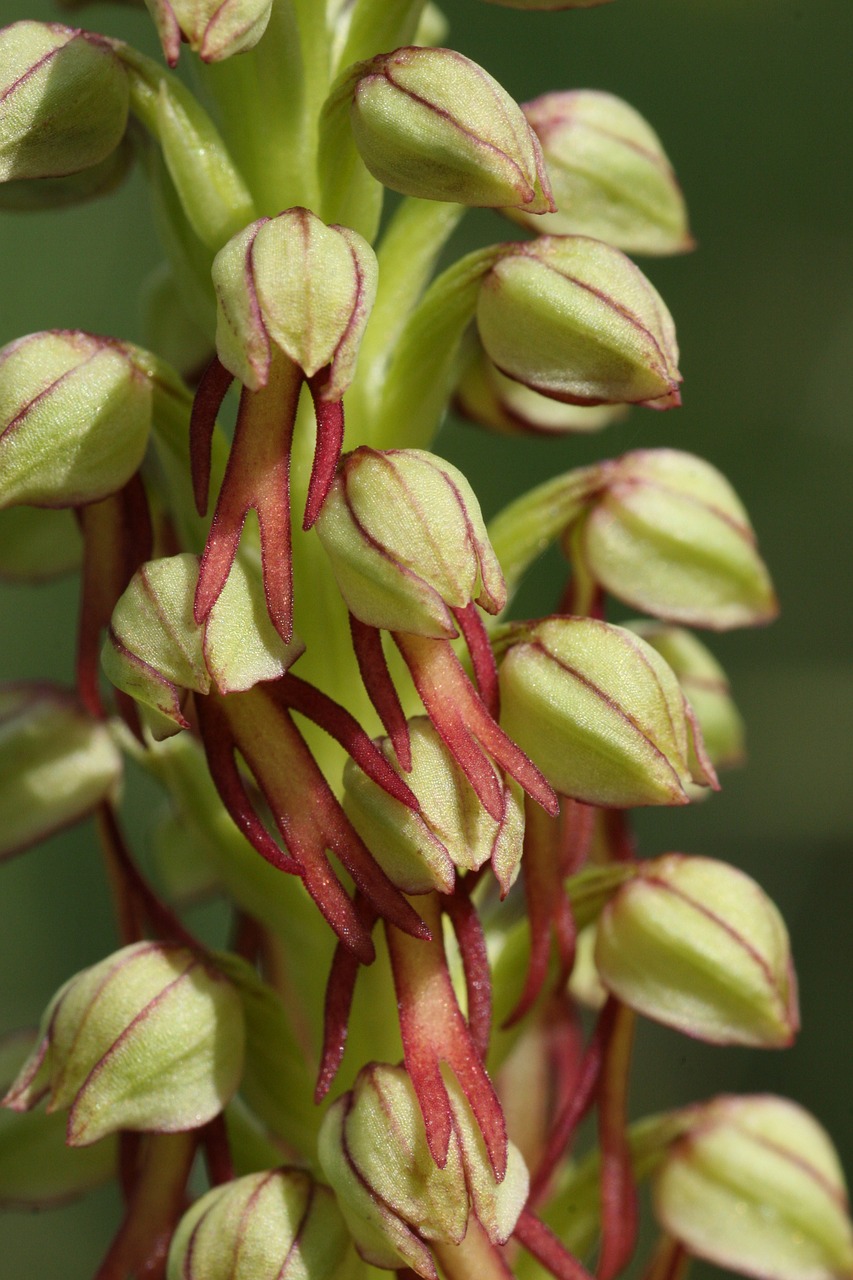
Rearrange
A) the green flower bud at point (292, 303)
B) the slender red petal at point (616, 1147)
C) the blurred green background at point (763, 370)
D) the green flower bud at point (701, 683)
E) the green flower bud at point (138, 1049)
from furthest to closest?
the blurred green background at point (763, 370)
the green flower bud at point (701, 683)
the slender red petal at point (616, 1147)
the green flower bud at point (138, 1049)
the green flower bud at point (292, 303)

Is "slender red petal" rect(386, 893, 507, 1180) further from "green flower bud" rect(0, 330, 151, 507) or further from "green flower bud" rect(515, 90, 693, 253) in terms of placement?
"green flower bud" rect(515, 90, 693, 253)

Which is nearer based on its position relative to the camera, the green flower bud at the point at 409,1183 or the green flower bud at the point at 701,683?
the green flower bud at the point at 409,1183

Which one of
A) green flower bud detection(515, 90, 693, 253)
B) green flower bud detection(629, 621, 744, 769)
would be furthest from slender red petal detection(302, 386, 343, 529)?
green flower bud detection(629, 621, 744, 769)

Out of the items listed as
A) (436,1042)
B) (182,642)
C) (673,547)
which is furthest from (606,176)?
(436,1042)

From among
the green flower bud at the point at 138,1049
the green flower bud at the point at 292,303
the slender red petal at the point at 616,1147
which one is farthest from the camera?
the slender red petal at the point at 616,1147

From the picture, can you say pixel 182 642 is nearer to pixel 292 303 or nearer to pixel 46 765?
pixel 292 303

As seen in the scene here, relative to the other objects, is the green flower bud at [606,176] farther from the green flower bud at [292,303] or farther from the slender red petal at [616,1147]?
the slender red petal at [616,1147]

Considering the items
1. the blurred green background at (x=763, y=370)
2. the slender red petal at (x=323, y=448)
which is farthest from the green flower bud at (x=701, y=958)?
the blurred green background at (x=763, y=370)
